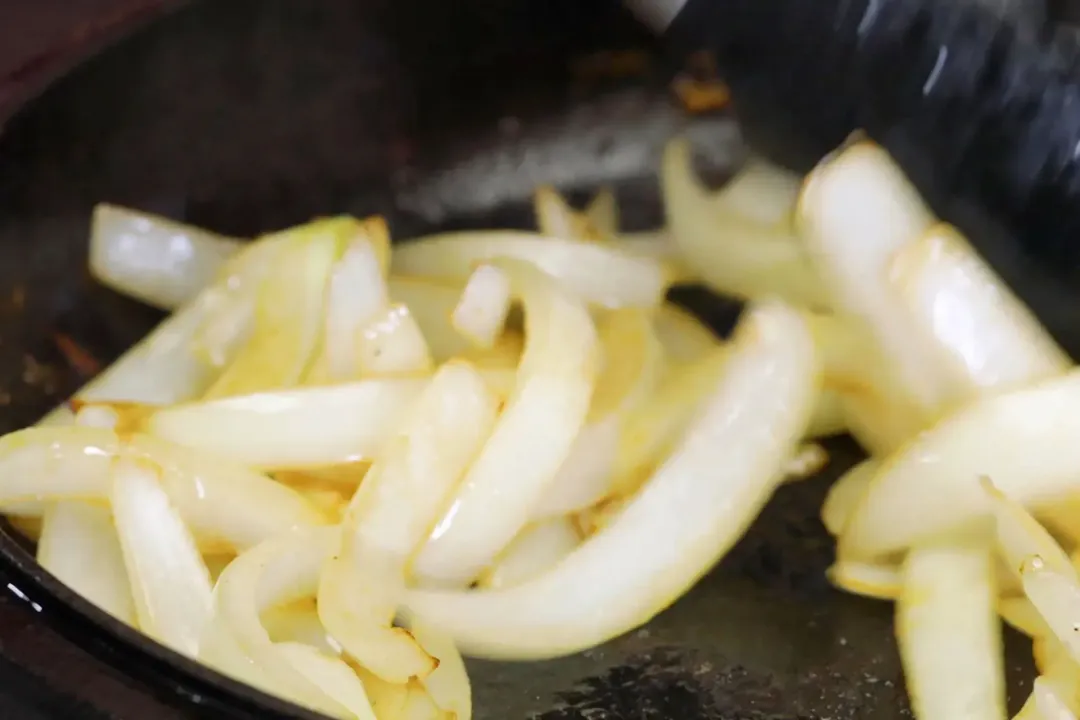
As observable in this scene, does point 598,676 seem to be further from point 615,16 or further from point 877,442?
point 615,16

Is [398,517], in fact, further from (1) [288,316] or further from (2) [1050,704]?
(2) [1050,704]

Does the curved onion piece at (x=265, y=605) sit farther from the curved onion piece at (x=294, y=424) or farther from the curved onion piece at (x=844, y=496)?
the curved onion piece at (x=844, y=496)

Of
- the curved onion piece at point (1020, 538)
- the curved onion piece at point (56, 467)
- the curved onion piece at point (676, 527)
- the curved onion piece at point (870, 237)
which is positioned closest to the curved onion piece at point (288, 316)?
the curved onion piece at point (56, 467)

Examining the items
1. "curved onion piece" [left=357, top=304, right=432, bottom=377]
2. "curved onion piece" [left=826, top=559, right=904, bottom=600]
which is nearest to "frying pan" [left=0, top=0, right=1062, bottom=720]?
"curved onion piece" [left=826, top=559, right=904, bottom=600]

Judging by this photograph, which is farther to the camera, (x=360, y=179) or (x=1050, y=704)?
(x=360, y=179)

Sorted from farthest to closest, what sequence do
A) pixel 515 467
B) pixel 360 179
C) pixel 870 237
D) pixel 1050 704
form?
pixel 360 179 < pixel 870 237 < pixel 515 467 < pixel 1050 704

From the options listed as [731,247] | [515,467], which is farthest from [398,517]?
[731,247]

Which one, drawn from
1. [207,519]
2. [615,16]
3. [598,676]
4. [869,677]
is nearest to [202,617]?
[207,519]
